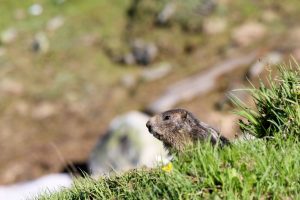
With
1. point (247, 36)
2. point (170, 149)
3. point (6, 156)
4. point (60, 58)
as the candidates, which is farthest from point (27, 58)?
point (170, 149)

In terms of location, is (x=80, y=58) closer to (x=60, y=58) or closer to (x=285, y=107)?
(x=60, y=58)

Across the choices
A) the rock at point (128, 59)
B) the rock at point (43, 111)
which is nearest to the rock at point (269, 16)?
the rock at point (128, 59)

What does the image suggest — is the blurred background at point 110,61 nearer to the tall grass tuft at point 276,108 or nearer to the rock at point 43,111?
the rock at point 43,111

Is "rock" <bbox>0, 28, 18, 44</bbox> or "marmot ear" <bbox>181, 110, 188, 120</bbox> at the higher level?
"rock" <bbox>0, 28, 18, 44</bbox>

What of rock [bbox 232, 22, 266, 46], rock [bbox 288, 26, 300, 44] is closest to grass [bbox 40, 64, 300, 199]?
rock [bbox 288, 26, 300, 44]

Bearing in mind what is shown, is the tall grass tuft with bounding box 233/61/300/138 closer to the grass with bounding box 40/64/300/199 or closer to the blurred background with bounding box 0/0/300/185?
the grass with bounding box 40/64/300/199

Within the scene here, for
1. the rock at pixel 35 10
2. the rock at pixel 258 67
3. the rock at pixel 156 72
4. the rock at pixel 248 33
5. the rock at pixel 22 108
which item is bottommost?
the rock at pixel 258 67

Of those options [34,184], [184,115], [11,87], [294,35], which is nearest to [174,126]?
Answer: [184,115]
